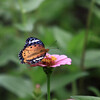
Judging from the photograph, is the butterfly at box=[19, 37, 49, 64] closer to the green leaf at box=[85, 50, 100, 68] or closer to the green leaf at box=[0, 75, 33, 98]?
the green leaf at box=[0, 75, 33, 98]

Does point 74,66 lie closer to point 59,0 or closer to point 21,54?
point 21,54

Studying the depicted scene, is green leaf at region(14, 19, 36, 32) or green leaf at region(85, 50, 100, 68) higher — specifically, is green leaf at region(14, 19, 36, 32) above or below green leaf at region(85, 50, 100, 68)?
above

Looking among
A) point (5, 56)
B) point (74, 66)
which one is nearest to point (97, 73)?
point (74, 66)

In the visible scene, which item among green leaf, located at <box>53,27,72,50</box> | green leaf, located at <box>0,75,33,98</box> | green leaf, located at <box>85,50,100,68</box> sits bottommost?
green leaf, located at <box>0,75,33,98</box>

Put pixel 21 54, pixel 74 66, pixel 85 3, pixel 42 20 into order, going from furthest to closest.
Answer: pixel 42 20 → pixel 85 3 → pixel 74 66 → pixel 21 54

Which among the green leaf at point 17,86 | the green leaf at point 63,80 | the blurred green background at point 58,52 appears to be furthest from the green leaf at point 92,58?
the green leaf at point 17,86

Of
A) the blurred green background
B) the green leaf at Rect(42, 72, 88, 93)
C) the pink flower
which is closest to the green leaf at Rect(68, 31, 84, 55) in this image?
the blurred green background

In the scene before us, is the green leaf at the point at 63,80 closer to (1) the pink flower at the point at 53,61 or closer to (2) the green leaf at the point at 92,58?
(2) the green leaf at the point at 92,58
